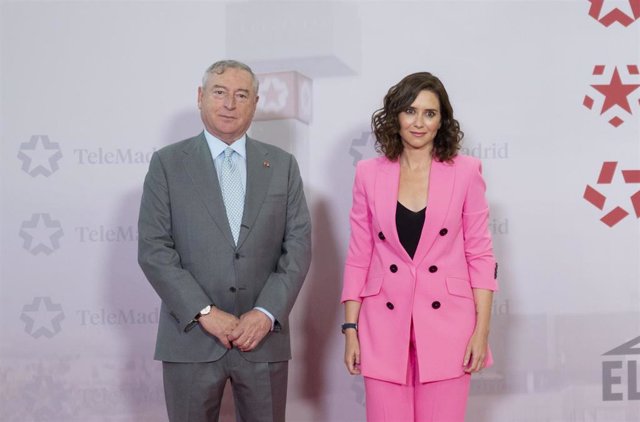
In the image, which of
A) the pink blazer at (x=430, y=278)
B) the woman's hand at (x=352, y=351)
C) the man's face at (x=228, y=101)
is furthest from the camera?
the man's face at (x=228, y=101)

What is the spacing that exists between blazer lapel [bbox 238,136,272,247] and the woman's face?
1.68ft

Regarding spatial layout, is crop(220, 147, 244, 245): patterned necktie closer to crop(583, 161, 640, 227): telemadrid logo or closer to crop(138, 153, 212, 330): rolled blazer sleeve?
crop(138, 153, 212, 330): rolled blazer sleeve

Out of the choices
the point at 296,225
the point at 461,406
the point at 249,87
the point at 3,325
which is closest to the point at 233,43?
the point at 249,87

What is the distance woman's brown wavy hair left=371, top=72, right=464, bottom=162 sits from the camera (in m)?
2.73

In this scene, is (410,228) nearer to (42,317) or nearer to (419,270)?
(419,270)

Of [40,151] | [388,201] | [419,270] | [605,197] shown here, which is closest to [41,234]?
[40,151]

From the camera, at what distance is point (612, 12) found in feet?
12.1

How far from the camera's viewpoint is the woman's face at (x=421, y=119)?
272 centimetres

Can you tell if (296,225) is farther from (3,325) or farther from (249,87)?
(3,325)

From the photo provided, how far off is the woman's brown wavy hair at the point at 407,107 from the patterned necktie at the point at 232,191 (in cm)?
53

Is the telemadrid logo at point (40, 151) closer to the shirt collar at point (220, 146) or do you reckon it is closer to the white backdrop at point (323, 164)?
the white backdrop at point (323, 164)

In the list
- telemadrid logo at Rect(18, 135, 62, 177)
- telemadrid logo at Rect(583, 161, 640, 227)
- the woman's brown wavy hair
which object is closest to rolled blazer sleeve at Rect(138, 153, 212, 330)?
the woman's brown wavy hair

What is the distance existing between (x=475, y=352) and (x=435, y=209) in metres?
0.49

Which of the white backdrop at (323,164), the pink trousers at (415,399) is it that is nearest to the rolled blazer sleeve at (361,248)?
the pink trousers at (415,399)
